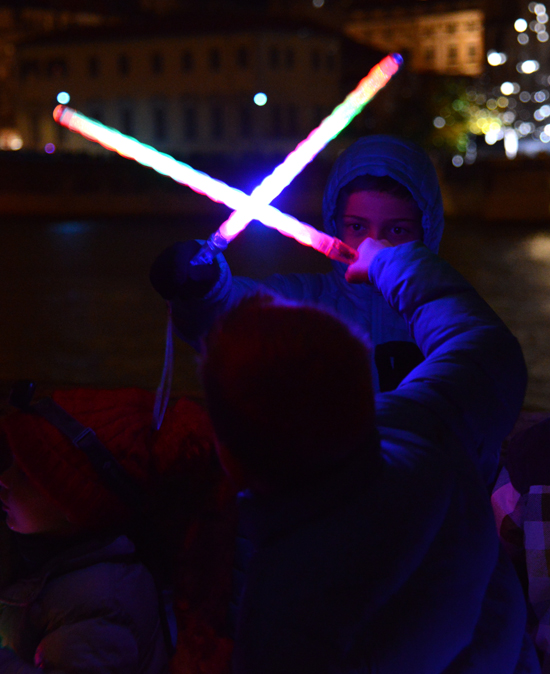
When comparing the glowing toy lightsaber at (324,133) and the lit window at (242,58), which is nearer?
the glowing toy lightsaber at (324,133)

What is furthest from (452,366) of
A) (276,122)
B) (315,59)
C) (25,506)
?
(315,59)

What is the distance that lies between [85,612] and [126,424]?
0.48m

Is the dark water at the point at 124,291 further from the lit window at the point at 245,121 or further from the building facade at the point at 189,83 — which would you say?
the building facade at the point at 189,83

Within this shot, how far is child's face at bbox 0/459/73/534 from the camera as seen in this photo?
1942 millimetres

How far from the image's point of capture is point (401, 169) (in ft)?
6.94

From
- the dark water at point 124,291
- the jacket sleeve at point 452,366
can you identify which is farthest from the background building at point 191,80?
the jacket sleeve at point 452,366

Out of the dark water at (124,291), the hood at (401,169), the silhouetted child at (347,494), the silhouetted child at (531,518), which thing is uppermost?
the hood at (401,169)

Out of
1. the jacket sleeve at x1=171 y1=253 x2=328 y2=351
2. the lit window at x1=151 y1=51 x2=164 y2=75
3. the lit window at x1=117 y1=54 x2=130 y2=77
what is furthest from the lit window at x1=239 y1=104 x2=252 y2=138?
the jacket sleeve at x1=171 y1=253 x2=328 y2=351

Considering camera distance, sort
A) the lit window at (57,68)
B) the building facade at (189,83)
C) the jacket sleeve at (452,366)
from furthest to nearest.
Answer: the lit window at (57,68)
the building facade at (189,83)
the jacket sleeve at (452,366)

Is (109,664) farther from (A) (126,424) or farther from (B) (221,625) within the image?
(A) (126,424)

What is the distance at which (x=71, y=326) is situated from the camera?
8211 millimetres

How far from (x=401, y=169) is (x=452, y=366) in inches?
39.8

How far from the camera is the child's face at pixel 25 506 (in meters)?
1.94

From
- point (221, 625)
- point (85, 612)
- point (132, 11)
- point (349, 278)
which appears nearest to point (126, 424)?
point (85, 612)
